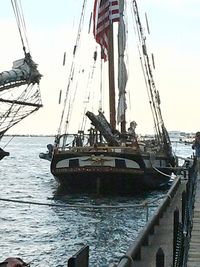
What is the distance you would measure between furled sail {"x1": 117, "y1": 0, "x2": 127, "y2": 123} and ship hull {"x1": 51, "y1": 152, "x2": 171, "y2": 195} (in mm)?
4201

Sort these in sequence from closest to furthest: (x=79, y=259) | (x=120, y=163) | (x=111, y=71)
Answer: (x=79, y=259), (x=120, y=163), (x=111, y=71)

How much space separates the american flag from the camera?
2959 centimetres

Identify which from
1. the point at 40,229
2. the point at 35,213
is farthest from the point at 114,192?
the point at 40,229

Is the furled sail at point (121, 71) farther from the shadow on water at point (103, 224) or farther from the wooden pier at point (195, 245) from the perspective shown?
the wooden pier at point (195, 245)

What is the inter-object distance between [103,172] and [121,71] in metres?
8.37

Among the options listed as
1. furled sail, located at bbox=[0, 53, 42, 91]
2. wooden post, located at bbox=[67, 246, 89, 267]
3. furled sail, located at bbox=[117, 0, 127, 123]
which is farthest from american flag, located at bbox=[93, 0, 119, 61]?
wooden post, located at bbox=[67, 246, 89, 267]

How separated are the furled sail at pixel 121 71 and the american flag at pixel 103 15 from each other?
166 centimetres

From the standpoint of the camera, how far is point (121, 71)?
31531 millimetres

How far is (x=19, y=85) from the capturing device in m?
17.3

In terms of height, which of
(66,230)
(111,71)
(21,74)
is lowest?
(66,230)

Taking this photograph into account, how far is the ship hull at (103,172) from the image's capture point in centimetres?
2517

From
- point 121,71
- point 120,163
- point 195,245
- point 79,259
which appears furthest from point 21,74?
point 121,71

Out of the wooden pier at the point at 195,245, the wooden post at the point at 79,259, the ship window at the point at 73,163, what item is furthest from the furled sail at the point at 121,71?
the wooden post at the point at 79,259

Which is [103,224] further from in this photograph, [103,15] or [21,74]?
[103,15]
